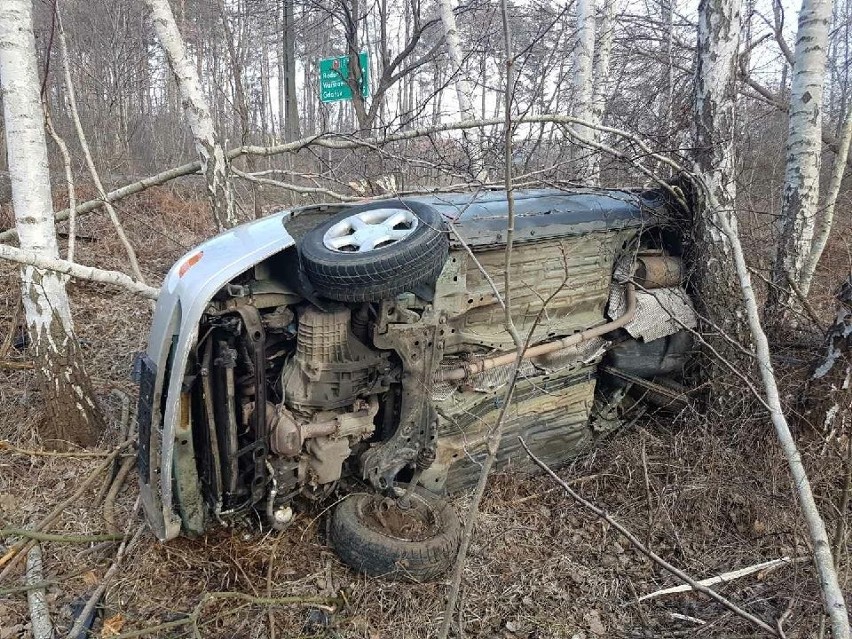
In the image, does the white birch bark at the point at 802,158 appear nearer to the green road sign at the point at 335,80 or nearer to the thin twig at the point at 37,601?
the green road sign at the point at 335,80

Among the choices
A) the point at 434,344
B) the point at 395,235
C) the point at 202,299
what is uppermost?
the point at 395,235

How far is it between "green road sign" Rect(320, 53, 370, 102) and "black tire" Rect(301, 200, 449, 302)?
4271mm

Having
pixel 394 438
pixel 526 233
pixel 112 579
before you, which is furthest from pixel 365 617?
pixel 526 233

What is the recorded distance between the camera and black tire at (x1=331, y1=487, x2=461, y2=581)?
282 cm

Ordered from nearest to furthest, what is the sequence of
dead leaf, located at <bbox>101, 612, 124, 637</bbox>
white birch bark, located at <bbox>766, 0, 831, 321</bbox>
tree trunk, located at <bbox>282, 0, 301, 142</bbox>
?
1. dead leaf, located at <bbox>101, 612, 124, 637</bbox>
2. white birch bark, located at <bbox>766, 0, 831, 321</bbox>
3. tree trunk, located at <bbox>282, 0, 301, 142</bbox>

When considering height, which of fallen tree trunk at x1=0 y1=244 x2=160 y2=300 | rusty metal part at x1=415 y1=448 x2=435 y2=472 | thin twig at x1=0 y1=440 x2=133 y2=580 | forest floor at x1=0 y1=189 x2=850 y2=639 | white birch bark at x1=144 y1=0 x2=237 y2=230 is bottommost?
forest floor at x1=0 y1=189 x2=850 y2=639

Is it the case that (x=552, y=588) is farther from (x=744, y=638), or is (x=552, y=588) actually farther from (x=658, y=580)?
(x=744, y=638)

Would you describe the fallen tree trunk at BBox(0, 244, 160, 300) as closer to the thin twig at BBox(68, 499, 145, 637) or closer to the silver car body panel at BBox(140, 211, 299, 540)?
the silver car body panel at BBox(140, 211, 299, 540)

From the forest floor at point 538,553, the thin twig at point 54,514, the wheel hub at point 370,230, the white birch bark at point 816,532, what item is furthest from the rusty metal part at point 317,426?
the white birch bark at point 816,532

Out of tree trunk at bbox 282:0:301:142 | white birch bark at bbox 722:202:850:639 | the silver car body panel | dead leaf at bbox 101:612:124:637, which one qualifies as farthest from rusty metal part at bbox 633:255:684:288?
tree trunk at bbox 282:0:301:142

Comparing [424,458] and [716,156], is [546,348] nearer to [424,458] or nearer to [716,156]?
[424,458]

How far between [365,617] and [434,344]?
1.33 meters

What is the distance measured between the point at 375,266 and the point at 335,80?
4.86 m

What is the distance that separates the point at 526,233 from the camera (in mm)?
3338
